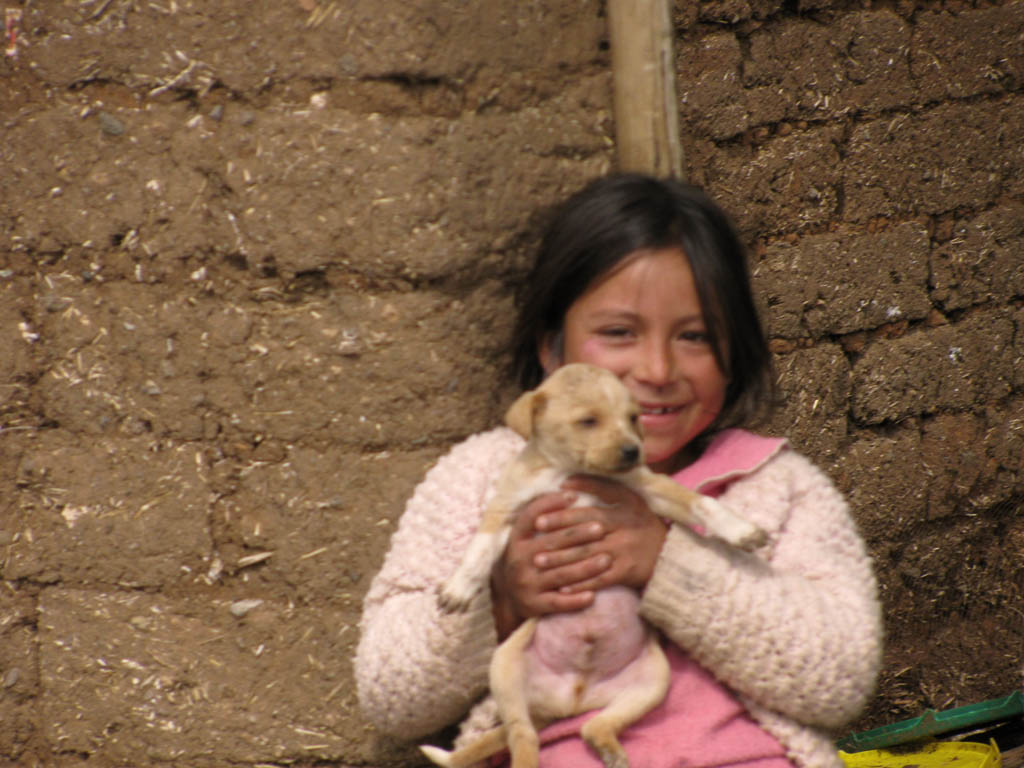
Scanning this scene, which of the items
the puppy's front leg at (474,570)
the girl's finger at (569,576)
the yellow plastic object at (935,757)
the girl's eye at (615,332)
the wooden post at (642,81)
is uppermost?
the wooden post at (642,81)

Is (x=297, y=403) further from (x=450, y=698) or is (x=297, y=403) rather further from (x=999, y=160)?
(x=999, y=160)

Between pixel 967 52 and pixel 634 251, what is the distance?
161cm

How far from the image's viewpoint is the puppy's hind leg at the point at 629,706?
179 centimetres

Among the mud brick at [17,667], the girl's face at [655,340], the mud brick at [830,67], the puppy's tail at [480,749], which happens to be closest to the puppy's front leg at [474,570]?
the puppy's tail at [480,749]

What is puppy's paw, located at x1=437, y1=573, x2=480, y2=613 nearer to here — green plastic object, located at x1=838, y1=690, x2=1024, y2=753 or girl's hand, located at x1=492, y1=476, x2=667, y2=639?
girl's hand, located at x1=492, y1=476, x2=667, y2=639

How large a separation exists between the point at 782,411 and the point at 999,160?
0.95 m

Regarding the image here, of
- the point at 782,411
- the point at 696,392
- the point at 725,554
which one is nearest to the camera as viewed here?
the point at 725,554

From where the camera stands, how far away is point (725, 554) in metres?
1.92

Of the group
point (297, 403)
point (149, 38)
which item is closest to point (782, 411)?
point (297, 403)

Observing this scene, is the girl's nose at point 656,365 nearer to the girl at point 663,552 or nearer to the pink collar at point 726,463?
the girl at point 663,552

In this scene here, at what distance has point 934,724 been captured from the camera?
9.75 feet

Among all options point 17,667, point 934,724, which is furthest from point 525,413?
point 934,724

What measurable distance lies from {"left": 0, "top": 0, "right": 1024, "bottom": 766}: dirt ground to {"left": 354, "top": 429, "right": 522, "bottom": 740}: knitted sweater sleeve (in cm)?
11

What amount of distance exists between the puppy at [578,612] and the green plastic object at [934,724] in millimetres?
1318
